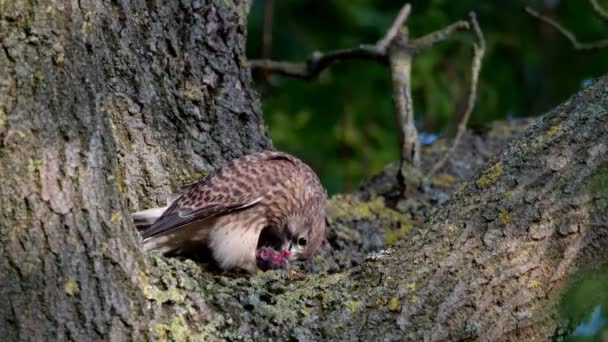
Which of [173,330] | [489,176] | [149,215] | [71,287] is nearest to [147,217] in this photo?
[149,215]

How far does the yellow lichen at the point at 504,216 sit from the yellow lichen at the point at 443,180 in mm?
2393

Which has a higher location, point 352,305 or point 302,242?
point 352,305

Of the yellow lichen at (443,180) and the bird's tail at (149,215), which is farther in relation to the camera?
the yellow lichen at (443,180)

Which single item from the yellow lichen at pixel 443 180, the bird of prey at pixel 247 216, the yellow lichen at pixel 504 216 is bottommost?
the yellow lichen at pixel 443 180

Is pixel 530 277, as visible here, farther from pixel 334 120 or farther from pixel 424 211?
pixel 334 120

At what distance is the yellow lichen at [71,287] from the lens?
264cm

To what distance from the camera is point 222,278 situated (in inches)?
124

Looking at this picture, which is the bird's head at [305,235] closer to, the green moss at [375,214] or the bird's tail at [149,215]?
the green moss at [375,214]

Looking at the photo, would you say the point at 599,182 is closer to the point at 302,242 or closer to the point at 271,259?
the point at 302,242

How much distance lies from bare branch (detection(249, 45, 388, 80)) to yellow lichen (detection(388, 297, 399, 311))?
7.95 feet

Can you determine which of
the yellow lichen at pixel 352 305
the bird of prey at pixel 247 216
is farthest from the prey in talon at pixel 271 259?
the yellow lichen at pixel 352 305

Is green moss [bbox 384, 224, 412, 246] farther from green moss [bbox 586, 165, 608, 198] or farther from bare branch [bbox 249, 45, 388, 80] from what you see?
green moss [bbox 586, 165, 608, 198]

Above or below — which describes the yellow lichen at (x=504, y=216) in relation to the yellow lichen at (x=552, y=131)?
below

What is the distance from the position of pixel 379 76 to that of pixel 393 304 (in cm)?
538
